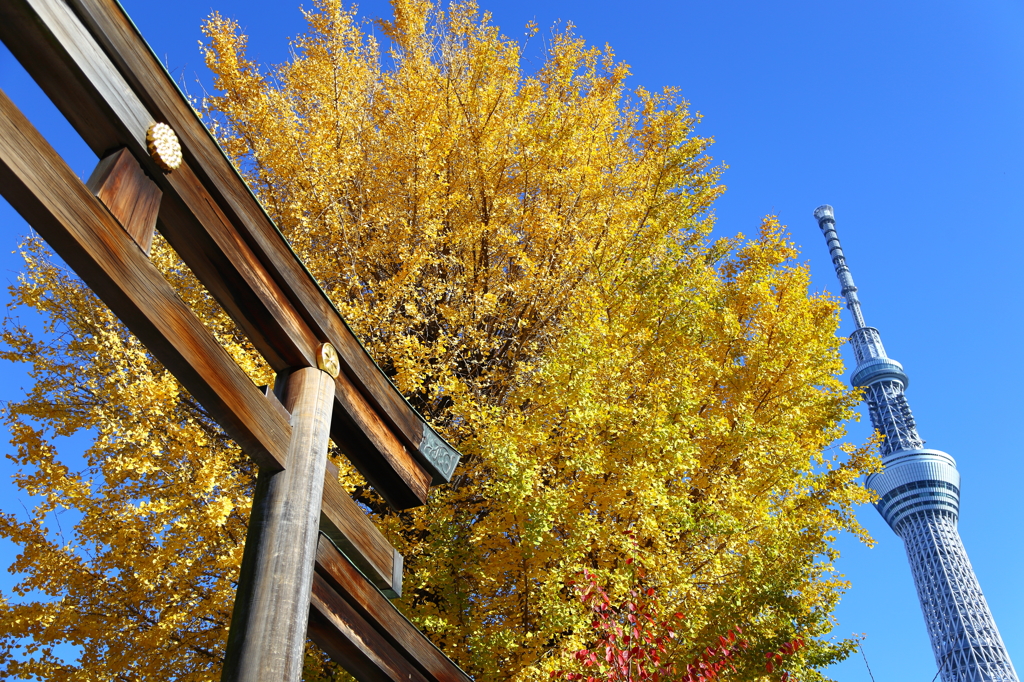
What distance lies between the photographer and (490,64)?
33.6 ft

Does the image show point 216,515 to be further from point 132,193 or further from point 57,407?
point 132,193

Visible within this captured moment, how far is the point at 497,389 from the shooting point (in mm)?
9648

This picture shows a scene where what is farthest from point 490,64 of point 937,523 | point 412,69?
point 937,523

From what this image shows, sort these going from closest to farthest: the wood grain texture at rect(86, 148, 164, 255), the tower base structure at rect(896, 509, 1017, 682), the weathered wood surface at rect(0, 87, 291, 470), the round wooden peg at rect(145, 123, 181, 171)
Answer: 1. the weathered wood surface at rect(0, 87, 291, 470)
2. the wood grain texture at rect(86, 148, 164, 255)
3. the round wooden peg at rect(145, 123, 181, 171)
4. the tower base structure at rect(896, 509, 1017, 682)

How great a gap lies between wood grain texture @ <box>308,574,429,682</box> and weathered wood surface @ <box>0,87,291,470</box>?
2.25 ft

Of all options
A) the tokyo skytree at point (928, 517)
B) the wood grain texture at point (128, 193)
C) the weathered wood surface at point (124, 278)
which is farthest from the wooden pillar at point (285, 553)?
the tokyo skytree at point (928, 517)

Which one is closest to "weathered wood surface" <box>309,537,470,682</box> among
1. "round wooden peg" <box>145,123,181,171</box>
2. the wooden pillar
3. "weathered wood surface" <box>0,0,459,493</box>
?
the wooden pillar

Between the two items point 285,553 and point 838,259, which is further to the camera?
A: point 838,259

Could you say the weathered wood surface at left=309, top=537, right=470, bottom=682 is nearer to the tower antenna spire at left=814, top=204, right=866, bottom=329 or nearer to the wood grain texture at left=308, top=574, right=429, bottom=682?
the wood grain texture at left=308, top=574, right=429, bottom=682

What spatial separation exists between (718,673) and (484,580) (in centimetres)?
229

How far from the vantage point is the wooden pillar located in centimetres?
248

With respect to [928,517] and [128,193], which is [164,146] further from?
[928,517]

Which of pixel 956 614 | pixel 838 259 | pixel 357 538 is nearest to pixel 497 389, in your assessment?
pixel 357 538

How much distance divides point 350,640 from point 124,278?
6.13 ft
